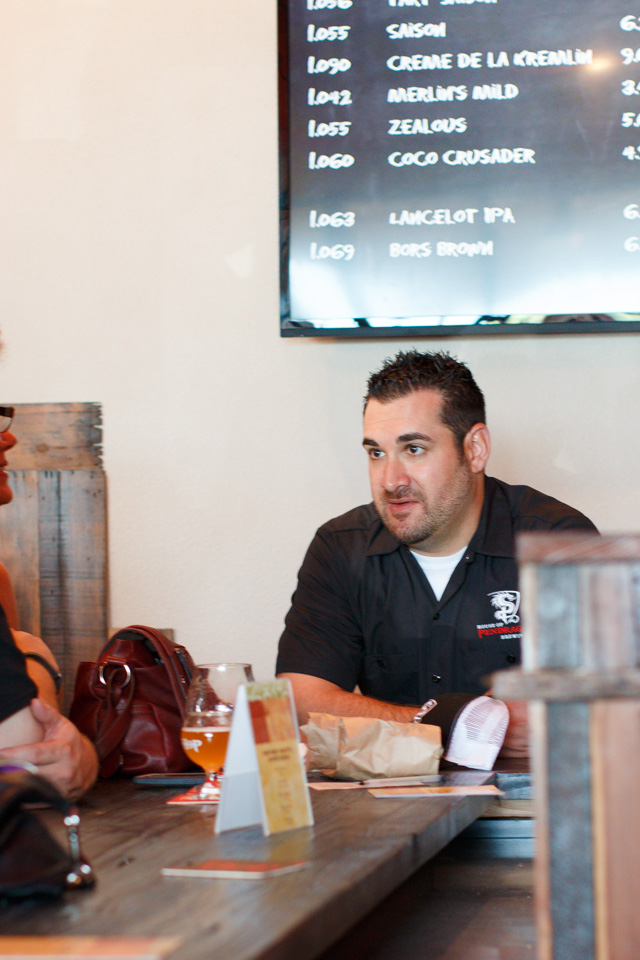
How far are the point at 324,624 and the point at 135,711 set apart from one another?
0.74 meters

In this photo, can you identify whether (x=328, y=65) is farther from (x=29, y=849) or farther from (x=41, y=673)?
(x=29, y=849)

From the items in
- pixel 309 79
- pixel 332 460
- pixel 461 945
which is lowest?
pixel 461 945

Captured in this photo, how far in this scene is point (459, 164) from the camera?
2293mm

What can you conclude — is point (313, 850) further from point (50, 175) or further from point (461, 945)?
point (50, 175)

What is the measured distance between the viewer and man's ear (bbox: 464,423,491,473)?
2.16 m

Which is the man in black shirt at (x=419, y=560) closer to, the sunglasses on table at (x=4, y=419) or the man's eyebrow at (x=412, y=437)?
the man's eyebrow at (x=412, y=437)

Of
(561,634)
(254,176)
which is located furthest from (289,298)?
(561,634)

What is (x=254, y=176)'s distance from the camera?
8.06 feet

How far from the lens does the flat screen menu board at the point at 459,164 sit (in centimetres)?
225

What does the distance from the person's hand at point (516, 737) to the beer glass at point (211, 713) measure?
0.54m

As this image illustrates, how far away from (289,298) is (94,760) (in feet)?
4.65

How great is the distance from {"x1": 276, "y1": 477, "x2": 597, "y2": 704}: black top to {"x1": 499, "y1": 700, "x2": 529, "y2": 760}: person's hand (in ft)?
1.33

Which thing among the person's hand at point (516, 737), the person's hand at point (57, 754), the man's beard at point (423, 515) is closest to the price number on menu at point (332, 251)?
the man's beard at point (423, 515)

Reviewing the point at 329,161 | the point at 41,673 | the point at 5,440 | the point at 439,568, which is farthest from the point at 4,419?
the point at 329,161
